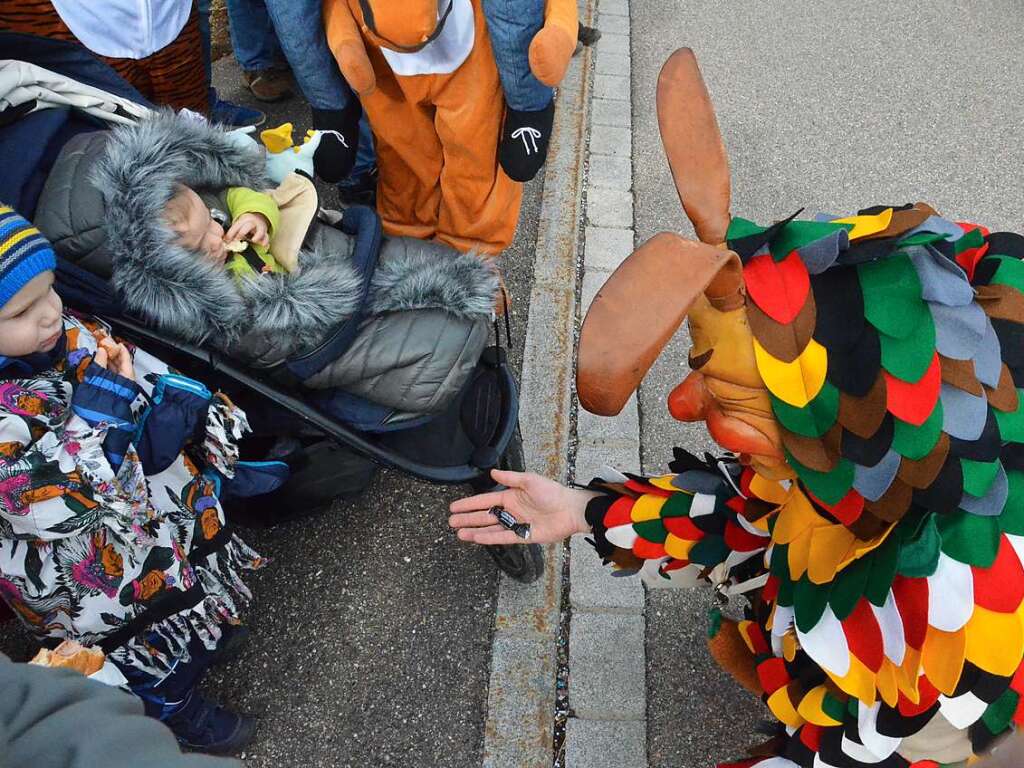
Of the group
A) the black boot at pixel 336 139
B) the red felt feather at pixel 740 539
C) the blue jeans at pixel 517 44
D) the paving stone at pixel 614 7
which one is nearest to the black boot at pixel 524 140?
the blue jeans at pixel 517 44

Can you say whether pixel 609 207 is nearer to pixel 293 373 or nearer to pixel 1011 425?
pixel 293 373

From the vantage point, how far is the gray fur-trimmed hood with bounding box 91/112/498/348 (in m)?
1.40

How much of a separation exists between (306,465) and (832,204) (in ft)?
8.45

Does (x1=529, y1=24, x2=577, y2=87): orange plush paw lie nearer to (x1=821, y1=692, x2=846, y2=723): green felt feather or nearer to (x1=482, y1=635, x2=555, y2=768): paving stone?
(x1=482, y1=635, x2=555, y2=768): paving stone

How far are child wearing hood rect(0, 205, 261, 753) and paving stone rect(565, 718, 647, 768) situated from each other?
0.78 metres

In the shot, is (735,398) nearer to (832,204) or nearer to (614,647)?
(614,647)

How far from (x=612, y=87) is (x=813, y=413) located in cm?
339

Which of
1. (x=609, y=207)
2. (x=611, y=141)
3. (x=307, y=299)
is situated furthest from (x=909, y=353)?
(x=611, y=141)

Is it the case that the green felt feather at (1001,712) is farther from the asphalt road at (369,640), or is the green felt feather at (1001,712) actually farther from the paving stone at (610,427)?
the paving stone at (610,427)

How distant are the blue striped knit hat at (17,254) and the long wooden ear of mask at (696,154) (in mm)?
999

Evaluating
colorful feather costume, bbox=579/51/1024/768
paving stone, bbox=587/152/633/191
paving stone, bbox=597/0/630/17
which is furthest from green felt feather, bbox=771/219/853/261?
paving stone, bbox=597/0/630/17

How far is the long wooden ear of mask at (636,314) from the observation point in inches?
30.8

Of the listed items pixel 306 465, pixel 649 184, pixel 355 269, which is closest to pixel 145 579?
pixel 306 465

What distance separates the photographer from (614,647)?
1.96m
